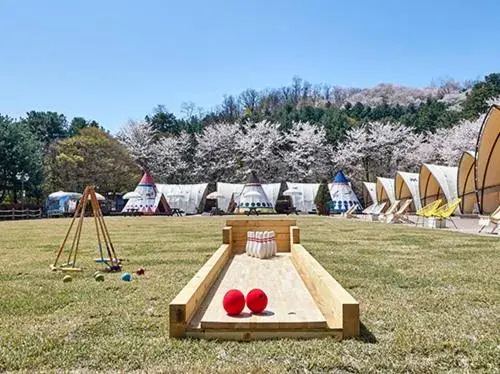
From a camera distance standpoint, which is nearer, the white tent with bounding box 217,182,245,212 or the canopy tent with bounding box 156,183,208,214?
the white tent with bounding box 217,182,245,212

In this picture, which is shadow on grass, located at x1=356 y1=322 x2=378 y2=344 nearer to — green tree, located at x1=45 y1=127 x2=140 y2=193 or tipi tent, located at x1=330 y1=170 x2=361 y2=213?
tipi tent, located at x1=330 y1=170 x2=361 y2=213

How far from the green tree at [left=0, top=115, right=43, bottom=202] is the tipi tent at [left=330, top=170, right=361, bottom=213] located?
2391 centimetres

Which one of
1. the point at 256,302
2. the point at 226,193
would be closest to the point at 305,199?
A: the point at 226,193

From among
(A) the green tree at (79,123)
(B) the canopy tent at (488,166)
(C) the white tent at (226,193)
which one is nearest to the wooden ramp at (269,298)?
(B) the canopy tent at (488,166)

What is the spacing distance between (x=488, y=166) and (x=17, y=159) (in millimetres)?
32379

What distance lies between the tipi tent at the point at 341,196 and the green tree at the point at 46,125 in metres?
38.4

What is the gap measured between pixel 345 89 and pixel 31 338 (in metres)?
105

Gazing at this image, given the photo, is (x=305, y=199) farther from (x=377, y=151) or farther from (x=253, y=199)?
(x=377, y=151)

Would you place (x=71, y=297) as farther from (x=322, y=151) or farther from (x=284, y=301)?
(x=322, y=151)

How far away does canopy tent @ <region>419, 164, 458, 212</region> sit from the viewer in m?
27.0

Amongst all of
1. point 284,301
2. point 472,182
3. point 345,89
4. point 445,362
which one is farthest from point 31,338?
point 345,89

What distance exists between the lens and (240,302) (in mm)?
3814

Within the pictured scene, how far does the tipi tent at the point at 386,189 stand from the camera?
35147 millimetres

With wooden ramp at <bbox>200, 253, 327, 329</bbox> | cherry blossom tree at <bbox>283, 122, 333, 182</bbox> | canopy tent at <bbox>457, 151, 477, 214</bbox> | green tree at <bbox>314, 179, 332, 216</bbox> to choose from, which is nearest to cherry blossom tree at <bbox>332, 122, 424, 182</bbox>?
cherry blossom tree at <bbox>283, 122, 333, 182</bbox>
